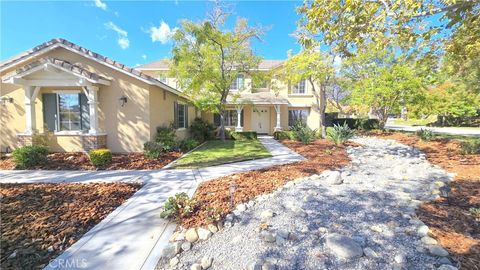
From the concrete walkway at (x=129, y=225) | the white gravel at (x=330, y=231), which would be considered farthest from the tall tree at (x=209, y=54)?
the white gravel at (x=330, y=231)

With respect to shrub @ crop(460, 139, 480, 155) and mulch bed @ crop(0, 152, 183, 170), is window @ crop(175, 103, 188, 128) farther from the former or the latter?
Answer: shrub @ crop(460, 139, 480, 155)

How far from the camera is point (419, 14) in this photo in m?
4.68

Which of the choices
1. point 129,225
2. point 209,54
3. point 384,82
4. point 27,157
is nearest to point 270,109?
point 384,82

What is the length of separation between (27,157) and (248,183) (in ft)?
24.6

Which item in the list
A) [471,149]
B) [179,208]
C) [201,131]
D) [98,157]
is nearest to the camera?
[179,208]

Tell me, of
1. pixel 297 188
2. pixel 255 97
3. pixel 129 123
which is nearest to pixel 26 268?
pixel 297 188

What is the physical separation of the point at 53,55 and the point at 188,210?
33.6ft

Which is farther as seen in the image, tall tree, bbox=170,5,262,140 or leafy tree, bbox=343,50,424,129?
leafy tree, bbox=343,50,424,129

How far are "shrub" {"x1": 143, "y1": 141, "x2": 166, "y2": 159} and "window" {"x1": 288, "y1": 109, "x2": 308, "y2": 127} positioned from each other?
13.1 m

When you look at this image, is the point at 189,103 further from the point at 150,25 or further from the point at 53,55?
the point at 53,55

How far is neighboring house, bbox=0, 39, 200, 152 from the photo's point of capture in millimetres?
9391

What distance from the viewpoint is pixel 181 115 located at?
14391 mm

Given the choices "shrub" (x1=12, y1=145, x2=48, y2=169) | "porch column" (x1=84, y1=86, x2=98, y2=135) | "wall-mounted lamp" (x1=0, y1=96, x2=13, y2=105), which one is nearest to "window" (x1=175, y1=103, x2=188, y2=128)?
"porch column" (x1=84, y1=86, x2=98, y2=135)

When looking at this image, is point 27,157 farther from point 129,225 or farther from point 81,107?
point 129,225
